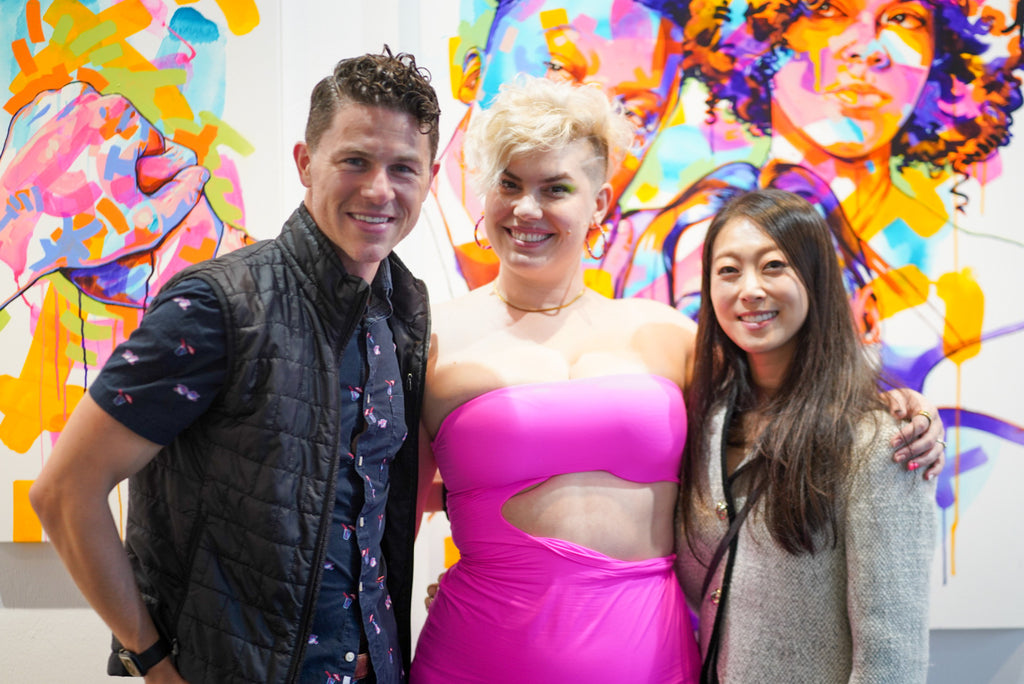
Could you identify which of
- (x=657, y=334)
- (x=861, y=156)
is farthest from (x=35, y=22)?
(x=861, y=156)

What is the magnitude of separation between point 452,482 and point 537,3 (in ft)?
4.44

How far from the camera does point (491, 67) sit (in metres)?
2.06

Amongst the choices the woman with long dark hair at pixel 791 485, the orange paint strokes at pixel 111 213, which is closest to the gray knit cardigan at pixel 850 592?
the woman with long dark hair at pixel 791 485

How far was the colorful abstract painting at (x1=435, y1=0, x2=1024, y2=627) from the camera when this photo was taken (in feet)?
6.73

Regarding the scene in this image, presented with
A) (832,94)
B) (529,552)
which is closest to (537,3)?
(832,94)

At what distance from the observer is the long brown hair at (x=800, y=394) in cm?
135

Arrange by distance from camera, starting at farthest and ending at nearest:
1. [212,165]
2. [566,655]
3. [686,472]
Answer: [212,165]
[686,472]
[566,655]

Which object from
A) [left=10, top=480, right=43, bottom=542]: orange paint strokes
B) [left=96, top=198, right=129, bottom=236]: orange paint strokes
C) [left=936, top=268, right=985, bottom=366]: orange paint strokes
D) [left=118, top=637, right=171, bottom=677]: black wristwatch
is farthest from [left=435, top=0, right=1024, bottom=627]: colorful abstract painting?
[left=10, top=480, right=43, bottom=542]: orange paint strokes

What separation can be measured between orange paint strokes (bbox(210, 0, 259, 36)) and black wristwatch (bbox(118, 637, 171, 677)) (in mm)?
1604

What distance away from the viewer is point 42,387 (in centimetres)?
203

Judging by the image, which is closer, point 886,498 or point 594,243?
point 886,498

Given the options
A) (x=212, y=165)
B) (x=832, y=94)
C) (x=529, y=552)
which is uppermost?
(x=832, y=94)

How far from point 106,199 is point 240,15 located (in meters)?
0.64

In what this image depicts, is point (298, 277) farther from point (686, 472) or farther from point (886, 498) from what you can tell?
point (886, 498)
